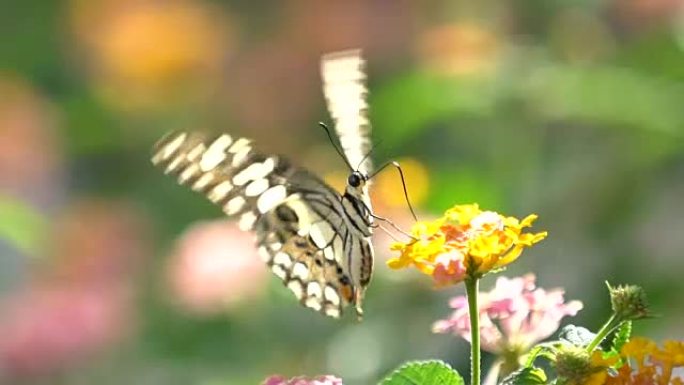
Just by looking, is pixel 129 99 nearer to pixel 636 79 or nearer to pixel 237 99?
pixel 237 99

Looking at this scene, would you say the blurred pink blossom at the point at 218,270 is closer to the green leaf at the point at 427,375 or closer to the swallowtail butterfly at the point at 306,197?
the swallowtail butterfly at the point at 306,197

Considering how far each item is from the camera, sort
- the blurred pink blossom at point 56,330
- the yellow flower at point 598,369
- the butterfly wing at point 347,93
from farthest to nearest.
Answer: the blurred pink blossom at point 56,330
the butterfly wing at point 347,93
the yellow flower at point 598,369

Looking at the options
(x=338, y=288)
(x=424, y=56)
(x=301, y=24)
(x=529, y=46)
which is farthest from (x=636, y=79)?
(x=338, y=288)

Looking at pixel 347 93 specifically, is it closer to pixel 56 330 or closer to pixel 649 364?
pixel 649 364

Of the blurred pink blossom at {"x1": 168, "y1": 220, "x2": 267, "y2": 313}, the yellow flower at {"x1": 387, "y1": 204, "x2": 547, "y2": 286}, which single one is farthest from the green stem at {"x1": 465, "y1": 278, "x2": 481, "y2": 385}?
the blurred pink blossom at {"x1": 168, "y1": 220, "x2": 267, "y2": 313}

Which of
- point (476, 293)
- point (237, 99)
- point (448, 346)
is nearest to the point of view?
point (476, 293)

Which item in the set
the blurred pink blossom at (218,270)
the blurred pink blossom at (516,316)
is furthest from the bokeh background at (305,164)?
the blurred pink blossom at (516,316)

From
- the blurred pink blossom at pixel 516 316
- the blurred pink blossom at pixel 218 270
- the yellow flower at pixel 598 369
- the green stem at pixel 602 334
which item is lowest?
the yellow flower at pixel 598 369
